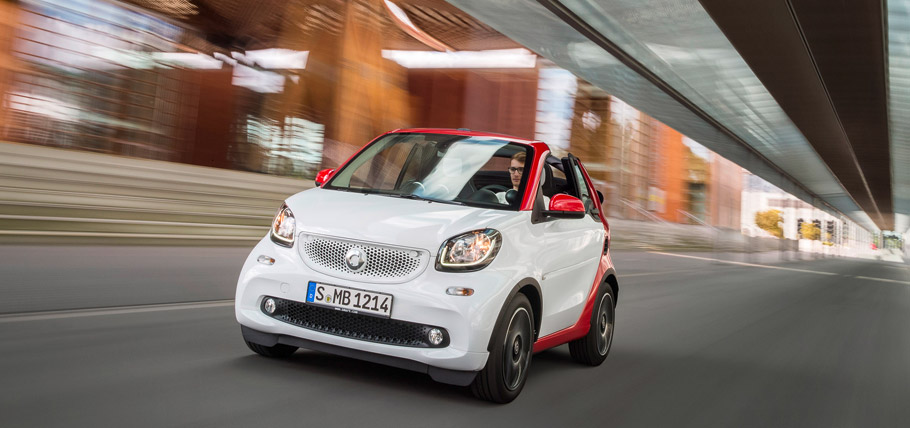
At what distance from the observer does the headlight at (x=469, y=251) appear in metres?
3.88

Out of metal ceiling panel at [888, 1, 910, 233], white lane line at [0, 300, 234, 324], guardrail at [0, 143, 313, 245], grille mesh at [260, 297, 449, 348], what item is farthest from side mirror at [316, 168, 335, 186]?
metal ceiling panel at [888, 1, 910, 233]

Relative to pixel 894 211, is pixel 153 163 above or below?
below

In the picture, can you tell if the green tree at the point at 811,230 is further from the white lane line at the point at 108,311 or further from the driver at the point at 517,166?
the driver at the point at 517,166

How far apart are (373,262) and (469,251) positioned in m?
0.49

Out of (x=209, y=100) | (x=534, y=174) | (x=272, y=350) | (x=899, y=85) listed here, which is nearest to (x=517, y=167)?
(x=534, y=174)

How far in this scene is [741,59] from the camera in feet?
71.1

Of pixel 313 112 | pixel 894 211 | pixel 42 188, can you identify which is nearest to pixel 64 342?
pixel 42 188

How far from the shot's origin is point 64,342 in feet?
15.2

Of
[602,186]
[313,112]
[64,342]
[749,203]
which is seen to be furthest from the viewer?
[749,203]

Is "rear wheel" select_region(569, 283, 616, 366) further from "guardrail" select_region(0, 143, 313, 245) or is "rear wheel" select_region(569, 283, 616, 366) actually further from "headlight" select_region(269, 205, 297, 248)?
"guardrail" select_region(0, 143, 313, 245)

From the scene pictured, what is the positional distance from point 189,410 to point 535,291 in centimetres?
194

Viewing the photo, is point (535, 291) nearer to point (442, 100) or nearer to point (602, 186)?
point (442, 100)

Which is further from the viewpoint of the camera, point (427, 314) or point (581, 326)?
point (581, 326)

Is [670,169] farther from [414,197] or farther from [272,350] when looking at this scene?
[272,350]
